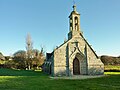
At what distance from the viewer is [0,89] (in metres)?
13.8

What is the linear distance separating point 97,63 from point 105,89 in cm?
1657

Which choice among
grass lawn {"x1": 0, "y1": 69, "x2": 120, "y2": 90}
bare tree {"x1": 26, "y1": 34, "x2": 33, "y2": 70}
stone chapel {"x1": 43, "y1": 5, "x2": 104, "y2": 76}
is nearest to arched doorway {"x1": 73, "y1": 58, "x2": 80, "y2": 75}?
stone chapel {"x1": 43, "y1": 5, "x2": 104, "y2": 76}

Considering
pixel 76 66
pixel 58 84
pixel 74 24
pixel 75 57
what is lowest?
pixel 58 84

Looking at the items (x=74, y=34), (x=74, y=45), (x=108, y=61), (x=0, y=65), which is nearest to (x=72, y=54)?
(x=74, y=45)

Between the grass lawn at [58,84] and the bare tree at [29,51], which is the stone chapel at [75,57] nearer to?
the grass lawn at [58,84]

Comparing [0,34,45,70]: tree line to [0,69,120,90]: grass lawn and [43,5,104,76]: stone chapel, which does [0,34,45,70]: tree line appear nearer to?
[43,5,104,76]: stone chapel

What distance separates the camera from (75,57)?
30406 millimetres

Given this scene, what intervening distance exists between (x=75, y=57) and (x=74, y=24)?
5.39m

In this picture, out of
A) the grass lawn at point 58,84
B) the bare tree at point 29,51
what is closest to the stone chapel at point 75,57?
the grass lawn at point 58,84

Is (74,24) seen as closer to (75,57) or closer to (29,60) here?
(75,57)

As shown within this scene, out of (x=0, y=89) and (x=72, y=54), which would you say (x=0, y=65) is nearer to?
(x=72, y=54)

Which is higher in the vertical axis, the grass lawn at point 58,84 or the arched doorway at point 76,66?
the arched doorway at point 76,66

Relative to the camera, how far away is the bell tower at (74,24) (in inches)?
1186

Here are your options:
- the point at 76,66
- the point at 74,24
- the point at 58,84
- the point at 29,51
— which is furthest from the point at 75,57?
the point at 29,51
